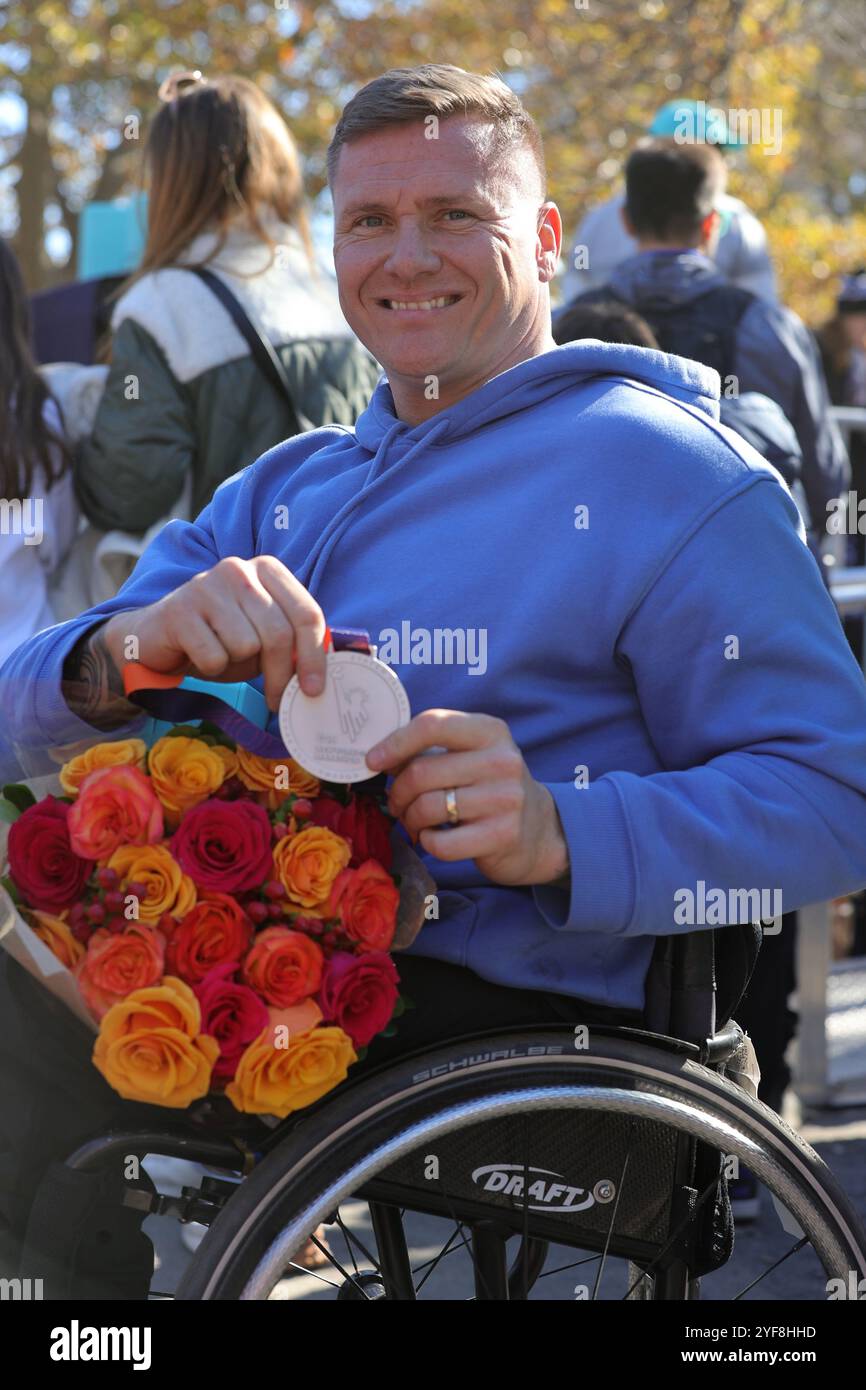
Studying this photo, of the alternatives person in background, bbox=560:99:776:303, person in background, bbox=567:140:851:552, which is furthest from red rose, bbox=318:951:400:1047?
person in background, bbox=560:99:776:303

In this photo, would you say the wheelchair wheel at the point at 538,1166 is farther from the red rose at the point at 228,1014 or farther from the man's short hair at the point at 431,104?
the man's short hair at the point at 431,104

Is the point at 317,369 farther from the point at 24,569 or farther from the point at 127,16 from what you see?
the point at 127,16

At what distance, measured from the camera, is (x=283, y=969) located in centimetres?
171

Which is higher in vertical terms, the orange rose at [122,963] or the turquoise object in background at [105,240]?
the turquoise object in background at [105,240]

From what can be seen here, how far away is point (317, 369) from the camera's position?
361 cm

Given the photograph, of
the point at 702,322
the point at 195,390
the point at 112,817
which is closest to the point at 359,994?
the point at 112,817

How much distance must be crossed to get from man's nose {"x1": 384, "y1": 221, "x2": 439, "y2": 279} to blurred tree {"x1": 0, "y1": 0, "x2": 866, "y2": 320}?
7.21m

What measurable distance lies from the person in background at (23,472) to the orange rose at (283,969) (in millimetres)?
1939

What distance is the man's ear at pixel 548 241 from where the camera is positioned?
228 centimetres

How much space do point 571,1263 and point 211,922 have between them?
152 cm

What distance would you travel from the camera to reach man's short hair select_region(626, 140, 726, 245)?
3955 mm

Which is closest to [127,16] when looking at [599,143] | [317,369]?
[599,143]

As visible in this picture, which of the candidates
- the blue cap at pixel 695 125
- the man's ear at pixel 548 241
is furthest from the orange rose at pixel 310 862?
the blue cap at pixel 695 125

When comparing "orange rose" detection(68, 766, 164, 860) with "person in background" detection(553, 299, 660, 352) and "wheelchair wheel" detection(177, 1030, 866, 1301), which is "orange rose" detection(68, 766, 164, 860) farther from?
"person in background" detection(553, 299, 660, 352)
